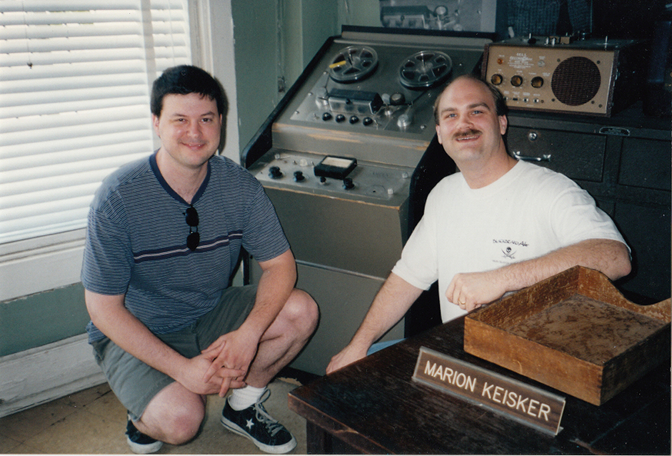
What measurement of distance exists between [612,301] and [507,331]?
28 centimetres

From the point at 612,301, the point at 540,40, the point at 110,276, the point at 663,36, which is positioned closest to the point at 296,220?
the point at 110,276

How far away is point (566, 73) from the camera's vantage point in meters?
1.96

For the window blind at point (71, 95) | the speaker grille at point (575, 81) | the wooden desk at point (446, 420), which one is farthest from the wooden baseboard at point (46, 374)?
the speaker grille at point (575, 81)

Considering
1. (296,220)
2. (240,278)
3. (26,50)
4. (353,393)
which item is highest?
(26,50)

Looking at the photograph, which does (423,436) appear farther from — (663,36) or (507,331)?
(663,36)

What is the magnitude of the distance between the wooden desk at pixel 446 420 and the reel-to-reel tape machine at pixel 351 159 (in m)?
0.99

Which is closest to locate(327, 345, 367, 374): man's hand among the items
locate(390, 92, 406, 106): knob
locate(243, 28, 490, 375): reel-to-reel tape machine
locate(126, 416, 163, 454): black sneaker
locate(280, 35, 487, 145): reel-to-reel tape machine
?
locate(243, 28, 490, 375): reel-to-reel tape machine

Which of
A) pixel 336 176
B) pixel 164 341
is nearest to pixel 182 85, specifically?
pixel 336 176

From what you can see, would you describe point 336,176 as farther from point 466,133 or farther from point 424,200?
point 466,133

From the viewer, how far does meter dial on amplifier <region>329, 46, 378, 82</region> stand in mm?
2359

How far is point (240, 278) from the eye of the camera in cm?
271

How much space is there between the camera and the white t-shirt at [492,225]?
1.50 meters

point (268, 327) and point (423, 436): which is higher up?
point (423, 436)

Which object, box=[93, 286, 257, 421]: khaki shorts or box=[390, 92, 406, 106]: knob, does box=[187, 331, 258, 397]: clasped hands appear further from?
box=[390, 92, 406, 106]: knob
